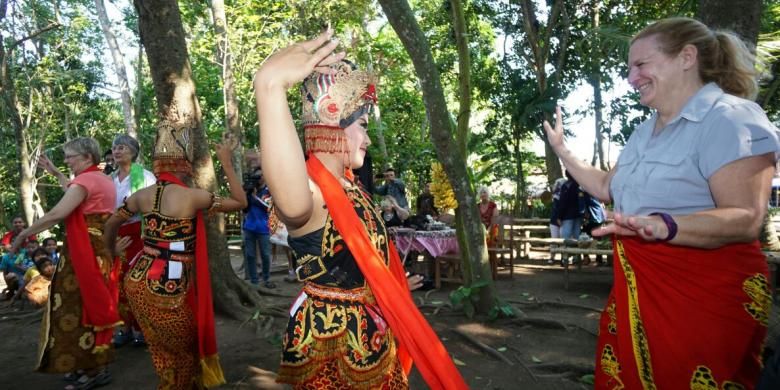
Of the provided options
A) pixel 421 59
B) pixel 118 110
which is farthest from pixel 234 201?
pixel 118 110

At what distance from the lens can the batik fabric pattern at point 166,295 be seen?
135 inches

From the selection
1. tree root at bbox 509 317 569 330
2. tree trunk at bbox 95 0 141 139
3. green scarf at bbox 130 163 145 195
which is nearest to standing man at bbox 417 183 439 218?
tree root at bbox 509 317 569 330

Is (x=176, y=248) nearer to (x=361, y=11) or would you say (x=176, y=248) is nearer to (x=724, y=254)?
(x=724, y=254)

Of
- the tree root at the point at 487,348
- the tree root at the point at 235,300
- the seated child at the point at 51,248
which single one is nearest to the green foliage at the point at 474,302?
the tree root at the point at 487,348

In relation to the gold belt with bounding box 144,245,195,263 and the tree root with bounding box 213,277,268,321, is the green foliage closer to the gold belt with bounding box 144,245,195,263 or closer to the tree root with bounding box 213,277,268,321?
the tree root with bounding box 213,277,268,321

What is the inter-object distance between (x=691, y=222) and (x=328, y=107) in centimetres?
131

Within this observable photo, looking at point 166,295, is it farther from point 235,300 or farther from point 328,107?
point 235,300

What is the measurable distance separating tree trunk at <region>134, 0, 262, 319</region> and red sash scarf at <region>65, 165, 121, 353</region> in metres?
1.69

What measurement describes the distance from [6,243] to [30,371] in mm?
3818

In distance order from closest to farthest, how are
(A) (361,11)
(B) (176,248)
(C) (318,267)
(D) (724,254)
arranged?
(D) (724,254)
(C) (318,267)
(B) (176,248)
(A) (361,11)

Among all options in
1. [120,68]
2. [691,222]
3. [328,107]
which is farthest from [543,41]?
[691,222]

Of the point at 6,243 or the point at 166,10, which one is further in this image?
the point at 6,243

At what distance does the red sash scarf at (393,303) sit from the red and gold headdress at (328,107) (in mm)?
180

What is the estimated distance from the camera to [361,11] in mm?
16891
